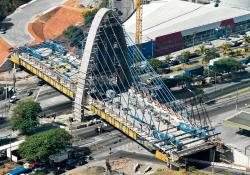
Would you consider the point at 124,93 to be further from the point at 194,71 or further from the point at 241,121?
the point at 194,71

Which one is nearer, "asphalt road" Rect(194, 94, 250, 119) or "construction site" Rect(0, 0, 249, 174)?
"construction site" Rect(0, 0, 249, 174)

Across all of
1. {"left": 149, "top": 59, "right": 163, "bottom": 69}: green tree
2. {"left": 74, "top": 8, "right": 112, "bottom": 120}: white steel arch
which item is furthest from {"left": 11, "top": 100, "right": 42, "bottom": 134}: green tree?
{"left": 149, "top": 59, "right": 163, "bottom": 69}: green tree

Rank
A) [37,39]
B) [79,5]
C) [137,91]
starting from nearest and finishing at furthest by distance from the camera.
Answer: [137,91] → [37,39] → [79,5]

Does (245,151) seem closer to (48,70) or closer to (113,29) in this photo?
(113,29)

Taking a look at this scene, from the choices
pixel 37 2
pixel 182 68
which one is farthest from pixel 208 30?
pixel 37 2

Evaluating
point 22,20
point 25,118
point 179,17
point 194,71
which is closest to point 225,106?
point 194,71

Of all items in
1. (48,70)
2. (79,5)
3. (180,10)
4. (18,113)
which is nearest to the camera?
(18,113)

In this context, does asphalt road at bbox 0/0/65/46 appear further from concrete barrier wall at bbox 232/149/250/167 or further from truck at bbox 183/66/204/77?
concrete barrier wall at bbox 232/149/250/167
